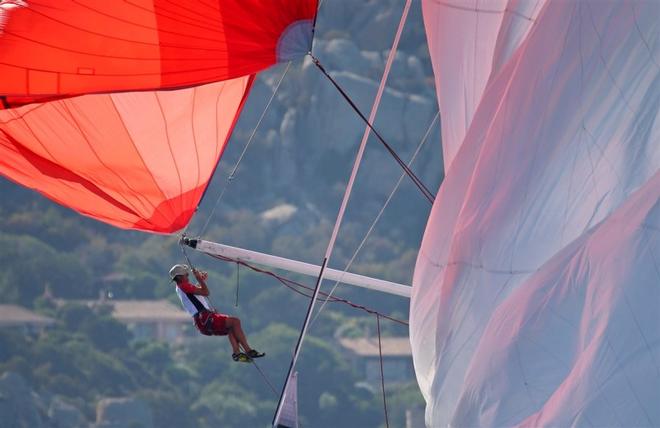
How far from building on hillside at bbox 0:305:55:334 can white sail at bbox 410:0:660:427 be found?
5090cm

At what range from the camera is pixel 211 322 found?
792 cm

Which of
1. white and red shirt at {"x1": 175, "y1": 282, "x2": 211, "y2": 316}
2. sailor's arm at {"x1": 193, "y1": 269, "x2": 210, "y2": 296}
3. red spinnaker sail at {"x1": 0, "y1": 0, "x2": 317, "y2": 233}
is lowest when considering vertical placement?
white and red shirt at {"x1": 175, "y1": 282, "x2": 211, "y2": 316}

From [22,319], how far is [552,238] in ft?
172

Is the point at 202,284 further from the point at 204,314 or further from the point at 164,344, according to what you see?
the point at 164,344

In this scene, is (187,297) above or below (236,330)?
above

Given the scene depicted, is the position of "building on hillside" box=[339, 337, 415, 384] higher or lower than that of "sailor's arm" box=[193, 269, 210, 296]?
lower

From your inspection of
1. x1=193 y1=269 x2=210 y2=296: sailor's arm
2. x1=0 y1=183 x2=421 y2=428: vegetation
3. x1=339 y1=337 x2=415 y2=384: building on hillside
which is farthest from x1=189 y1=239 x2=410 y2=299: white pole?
x1=339 y1=337 x2=415 y2=384: building on hillside

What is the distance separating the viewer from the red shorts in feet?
26.0

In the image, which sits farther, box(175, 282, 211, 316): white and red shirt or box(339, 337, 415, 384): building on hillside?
box(339, 337, 415, 384): building on hillside

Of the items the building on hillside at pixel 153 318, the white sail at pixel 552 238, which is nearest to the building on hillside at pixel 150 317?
the building on hillside at pixel 153 318

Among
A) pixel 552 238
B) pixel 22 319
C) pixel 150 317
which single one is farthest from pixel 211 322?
pixel 22 319

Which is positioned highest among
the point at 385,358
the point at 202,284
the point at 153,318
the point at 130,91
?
the point at 130,91

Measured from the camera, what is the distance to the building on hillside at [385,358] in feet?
170

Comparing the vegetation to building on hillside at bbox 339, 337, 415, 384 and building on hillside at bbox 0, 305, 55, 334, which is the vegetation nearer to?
building on hillside at bbox 0, 305, 55, 334
